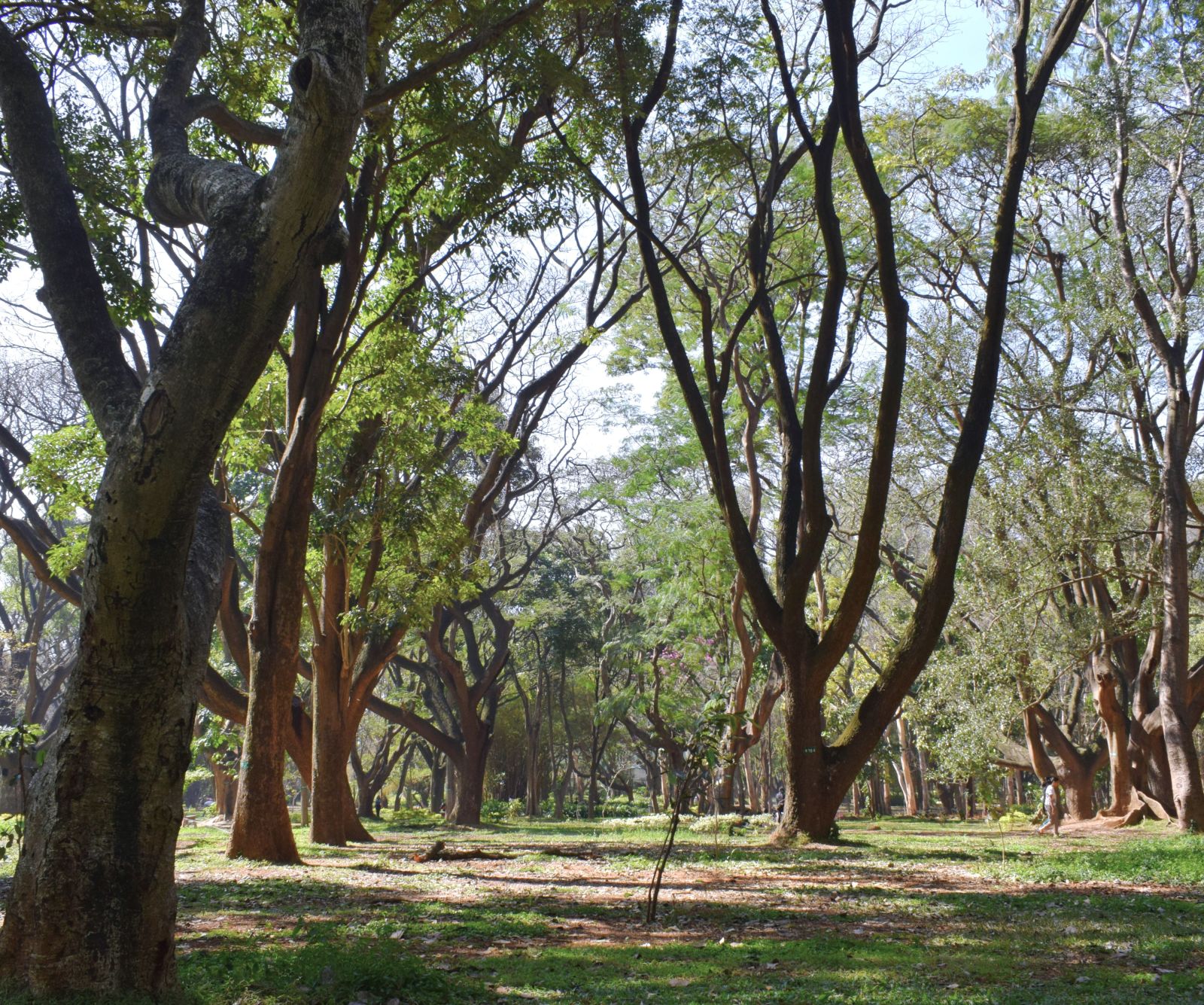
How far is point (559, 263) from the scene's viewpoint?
18.3 m

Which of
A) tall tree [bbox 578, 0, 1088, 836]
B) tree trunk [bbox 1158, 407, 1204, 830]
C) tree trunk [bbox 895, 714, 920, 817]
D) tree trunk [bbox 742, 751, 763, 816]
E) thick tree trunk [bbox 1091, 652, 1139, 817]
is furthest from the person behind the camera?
tree trunk [bbox 742, 751, 763, 816]

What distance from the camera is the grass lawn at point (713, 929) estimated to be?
14.4 feet

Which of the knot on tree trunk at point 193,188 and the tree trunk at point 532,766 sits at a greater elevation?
the knot on tree trunk at point 193,188

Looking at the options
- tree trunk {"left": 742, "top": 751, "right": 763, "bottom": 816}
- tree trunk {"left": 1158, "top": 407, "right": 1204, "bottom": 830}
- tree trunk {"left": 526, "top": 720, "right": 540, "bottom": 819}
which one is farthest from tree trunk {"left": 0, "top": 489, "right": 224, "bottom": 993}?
tree trunk {"left": 742, "top": 751, "right": 763, "bottom": 816}

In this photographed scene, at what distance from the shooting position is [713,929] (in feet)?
20.8

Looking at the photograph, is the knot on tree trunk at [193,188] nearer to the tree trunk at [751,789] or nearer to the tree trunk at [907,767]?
the tree trunk at [907,767]

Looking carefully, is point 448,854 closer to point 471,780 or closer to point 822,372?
point 822,372

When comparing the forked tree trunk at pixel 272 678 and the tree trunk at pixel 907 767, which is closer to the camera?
the forked tree trunk at pixel 272 678

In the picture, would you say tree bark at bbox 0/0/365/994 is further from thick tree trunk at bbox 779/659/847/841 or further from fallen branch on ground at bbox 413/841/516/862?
fallen branch on ground at bbox 413/841/516/862

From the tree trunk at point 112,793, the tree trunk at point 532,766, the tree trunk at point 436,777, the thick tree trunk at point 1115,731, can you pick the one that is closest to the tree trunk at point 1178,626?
the thick tree trunk at point 1115,731

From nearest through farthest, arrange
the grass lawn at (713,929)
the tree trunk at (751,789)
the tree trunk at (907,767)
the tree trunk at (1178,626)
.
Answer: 1. the grass lawn at (713,929)
2. the tree trunk at (1178,626)
3. the tree trunk at (907,767)
4. the tree trunk at (751,789)

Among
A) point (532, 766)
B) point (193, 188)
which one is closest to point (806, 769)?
point (193, 188)

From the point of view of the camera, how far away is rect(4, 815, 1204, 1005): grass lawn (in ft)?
14.4

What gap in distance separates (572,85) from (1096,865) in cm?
984
